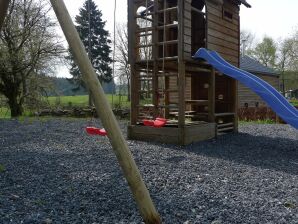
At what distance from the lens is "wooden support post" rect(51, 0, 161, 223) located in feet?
7.35

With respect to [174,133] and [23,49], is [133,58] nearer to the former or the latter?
[174,133]

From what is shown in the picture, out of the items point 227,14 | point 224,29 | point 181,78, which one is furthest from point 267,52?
point 181,78

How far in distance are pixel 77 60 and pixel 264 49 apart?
55106 mm

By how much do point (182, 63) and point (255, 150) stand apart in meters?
2.49

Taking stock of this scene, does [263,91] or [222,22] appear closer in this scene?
[263,91]

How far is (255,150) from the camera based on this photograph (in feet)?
22.6

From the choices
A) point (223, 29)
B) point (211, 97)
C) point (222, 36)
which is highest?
point (223, 29)

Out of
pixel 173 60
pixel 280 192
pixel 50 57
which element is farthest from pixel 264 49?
pixel 280 192

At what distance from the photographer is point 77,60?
2.26 metres

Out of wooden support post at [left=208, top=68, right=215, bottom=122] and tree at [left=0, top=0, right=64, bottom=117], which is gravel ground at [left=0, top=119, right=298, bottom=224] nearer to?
wooden support post at [left=208, top=68, right=215, bottom=122]

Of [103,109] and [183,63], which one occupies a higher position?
[183,63]

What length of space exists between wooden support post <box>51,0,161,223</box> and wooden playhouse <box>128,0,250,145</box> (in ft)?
16.4

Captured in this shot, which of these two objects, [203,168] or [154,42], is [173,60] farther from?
[203,168]

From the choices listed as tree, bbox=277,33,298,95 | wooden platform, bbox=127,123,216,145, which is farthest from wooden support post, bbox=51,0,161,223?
tree, bbox=277,33,298,95
